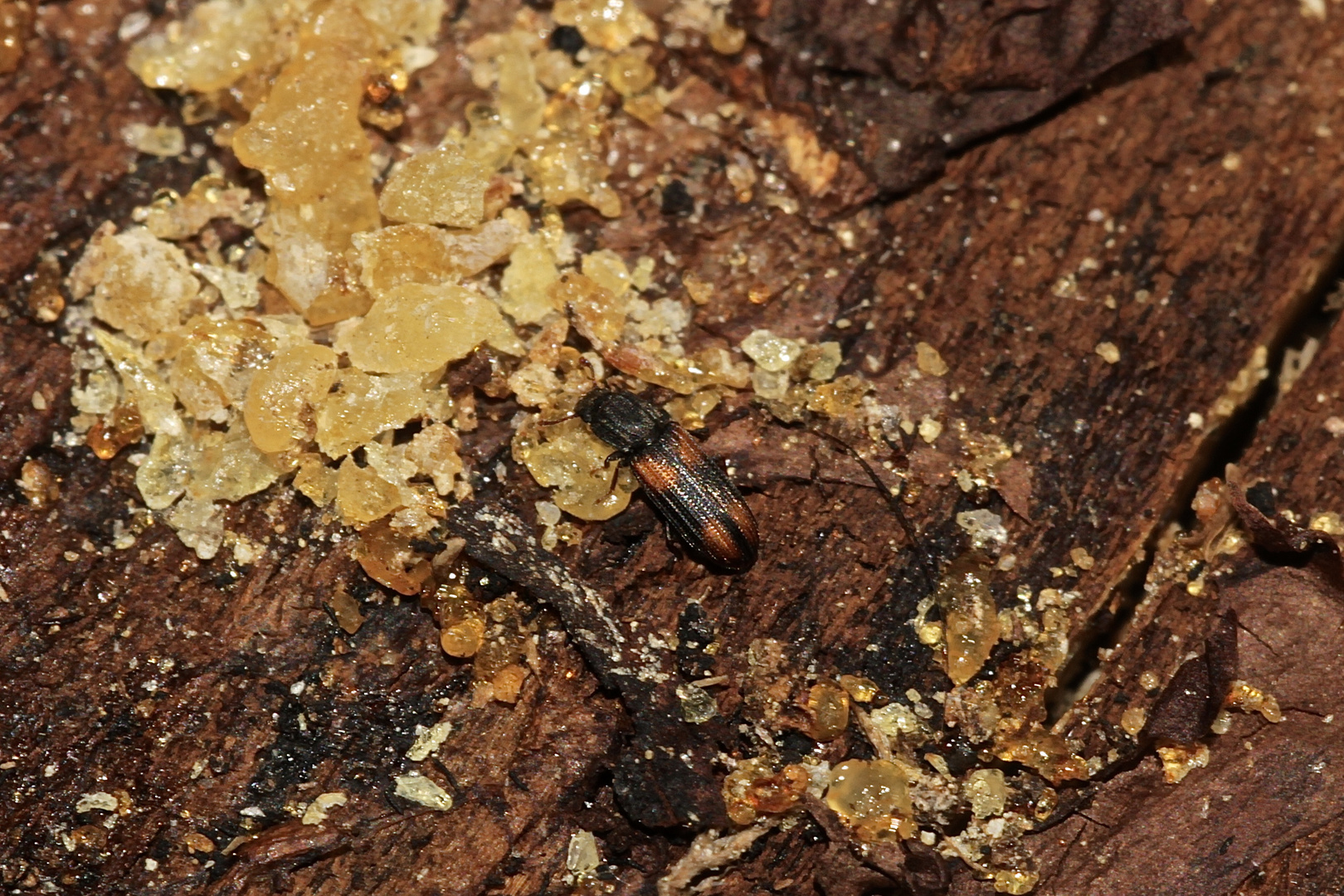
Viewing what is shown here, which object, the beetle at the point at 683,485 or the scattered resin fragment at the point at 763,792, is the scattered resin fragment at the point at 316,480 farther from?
the scattered resin fragment at the point at 763,792

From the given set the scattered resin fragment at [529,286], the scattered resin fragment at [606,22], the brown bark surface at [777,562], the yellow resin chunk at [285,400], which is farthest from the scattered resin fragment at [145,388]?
the scattered resin fragment at [606,22]

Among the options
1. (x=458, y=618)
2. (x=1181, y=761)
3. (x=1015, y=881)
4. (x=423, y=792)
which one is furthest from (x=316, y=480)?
(x=1181, y=761)

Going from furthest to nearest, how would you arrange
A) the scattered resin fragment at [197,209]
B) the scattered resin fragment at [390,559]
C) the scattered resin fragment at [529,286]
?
the scattered resin fragment at [197,209] → the scattered resin fragment at [529,286] → the scattered resin fragment at [390,559]

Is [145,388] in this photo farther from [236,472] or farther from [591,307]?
[591,307]

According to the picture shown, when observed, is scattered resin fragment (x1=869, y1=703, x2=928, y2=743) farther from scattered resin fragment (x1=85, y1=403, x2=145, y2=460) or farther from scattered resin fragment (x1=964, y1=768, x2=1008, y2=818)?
scattered resin fragment (x1=85, y1=403, x2=145, y2=460)

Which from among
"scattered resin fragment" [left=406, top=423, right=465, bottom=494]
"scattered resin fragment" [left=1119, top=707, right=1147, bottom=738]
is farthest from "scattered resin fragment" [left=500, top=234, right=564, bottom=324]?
"scattered resin fragment" [left=1119, top=707, right=1147, bottom=738]

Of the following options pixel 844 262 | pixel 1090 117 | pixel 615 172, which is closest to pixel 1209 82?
pixel 1090 117

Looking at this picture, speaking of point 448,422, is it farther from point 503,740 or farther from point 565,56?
point 565,56
